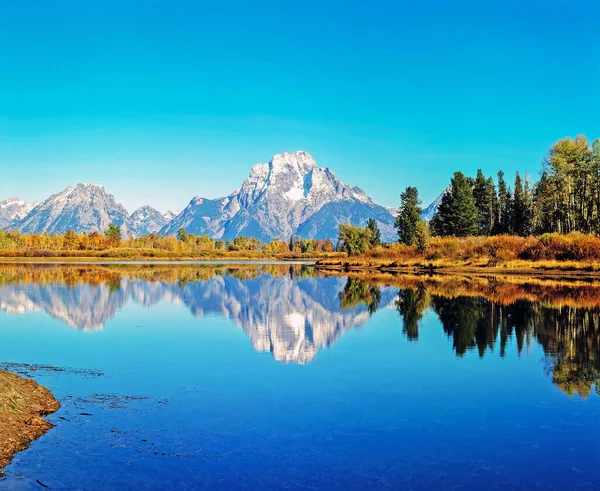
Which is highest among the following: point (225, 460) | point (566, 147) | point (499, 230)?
point (566, 147)

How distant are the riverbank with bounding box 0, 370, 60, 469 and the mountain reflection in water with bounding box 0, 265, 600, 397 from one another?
9.45 meters

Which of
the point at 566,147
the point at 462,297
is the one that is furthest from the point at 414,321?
the point at 566,147

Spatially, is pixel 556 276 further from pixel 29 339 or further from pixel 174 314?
pixel 29 339

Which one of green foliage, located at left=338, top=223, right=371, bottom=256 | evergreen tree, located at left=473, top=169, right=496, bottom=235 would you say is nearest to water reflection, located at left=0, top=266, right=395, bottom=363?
green foliage, located at left=338, top=223, right=371, bottom=256

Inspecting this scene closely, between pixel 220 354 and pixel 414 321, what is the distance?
14911mm

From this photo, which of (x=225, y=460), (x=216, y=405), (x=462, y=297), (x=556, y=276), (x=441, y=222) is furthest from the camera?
(x=441, y=222)

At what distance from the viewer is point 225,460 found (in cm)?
1159

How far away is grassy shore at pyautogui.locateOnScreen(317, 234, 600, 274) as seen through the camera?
7456cm

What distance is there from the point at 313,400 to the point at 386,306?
1088 inches

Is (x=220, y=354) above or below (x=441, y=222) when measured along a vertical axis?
below

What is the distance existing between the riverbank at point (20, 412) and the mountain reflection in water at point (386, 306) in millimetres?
9452

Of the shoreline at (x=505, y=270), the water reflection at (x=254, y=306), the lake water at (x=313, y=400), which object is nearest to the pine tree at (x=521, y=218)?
the shoreline at (x=505, y=270)

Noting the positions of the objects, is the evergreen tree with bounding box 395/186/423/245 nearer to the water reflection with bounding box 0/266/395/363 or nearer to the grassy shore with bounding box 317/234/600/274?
the grassy shore with bounding box 317/234/600/274

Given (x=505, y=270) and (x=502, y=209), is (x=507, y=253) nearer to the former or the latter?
(x=505, y=270)
